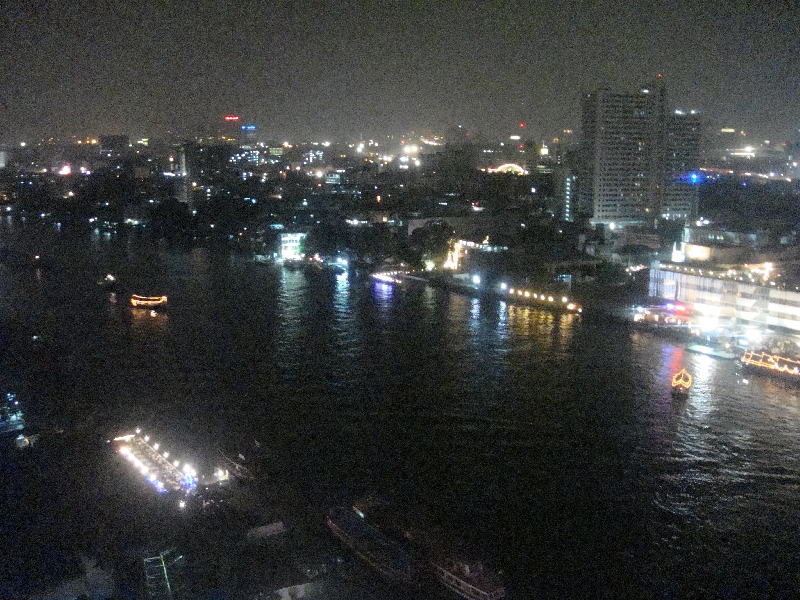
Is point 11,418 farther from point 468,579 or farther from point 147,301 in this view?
point 147,301

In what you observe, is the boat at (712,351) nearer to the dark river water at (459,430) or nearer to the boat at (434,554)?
the dark river water at (459,430)

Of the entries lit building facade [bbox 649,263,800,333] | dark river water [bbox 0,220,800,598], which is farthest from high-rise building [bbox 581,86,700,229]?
dark river water [bbox 0,220,800,598]

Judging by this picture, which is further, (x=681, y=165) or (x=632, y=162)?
(x=681, y=165)

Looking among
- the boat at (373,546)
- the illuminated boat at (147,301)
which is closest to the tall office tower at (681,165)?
the illuminated boat at (147,301)

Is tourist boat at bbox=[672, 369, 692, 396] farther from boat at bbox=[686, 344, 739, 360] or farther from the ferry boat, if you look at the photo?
boat at bbox=[686, 344, 739, 360]

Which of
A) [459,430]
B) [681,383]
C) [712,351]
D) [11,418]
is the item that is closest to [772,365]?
[712,351]
